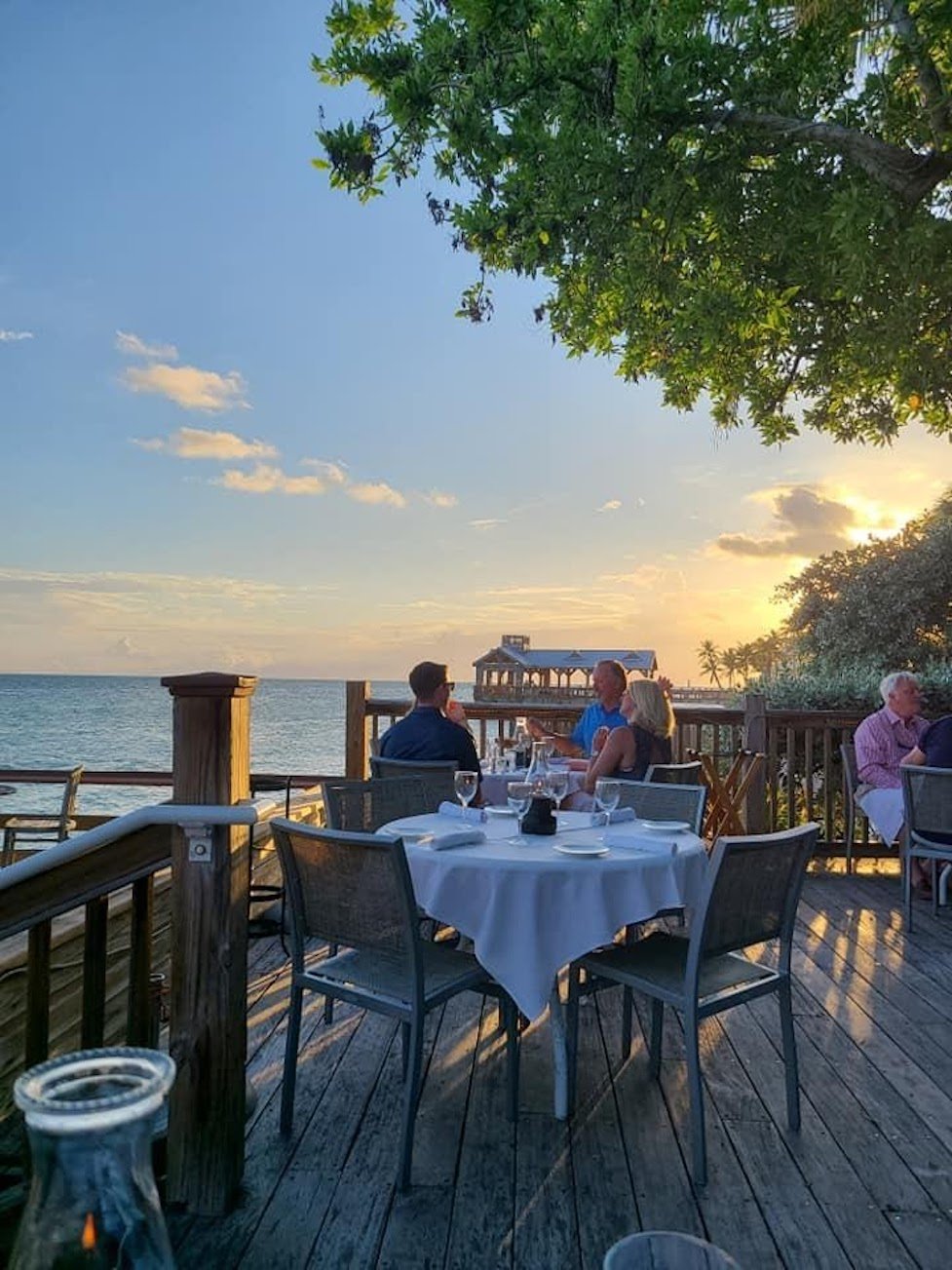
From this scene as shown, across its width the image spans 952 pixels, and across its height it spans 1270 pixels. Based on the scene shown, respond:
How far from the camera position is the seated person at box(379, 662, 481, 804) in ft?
14.9

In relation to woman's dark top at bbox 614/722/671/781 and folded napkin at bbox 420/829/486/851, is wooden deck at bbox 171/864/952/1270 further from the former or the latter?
woman's dark top at bbox 614/722/671/781

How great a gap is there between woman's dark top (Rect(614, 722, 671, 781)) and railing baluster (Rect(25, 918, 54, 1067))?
3.30 m

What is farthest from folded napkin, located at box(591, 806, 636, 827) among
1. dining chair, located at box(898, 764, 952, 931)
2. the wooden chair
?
the wooden chair

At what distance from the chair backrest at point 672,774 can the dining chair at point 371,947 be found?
193cm

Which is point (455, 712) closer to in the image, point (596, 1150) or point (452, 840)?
point (452, 840)

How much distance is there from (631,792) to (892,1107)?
157 centimetres

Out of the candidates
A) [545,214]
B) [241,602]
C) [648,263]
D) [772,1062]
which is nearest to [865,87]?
[648,263]

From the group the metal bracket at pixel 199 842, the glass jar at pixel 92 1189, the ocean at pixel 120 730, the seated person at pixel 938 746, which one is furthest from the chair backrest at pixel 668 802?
the ocean at pixel 120 730

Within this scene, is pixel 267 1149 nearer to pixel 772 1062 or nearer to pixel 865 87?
pixel 772 1062

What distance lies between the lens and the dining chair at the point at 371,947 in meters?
2.40

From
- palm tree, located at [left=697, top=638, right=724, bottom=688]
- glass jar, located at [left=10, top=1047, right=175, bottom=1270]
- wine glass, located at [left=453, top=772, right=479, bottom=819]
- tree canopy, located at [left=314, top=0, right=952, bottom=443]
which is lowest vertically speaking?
wine glass, located at [left=453, top=772, right=479, bottom=819]

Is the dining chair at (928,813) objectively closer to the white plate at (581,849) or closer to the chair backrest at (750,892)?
the chair backrest at (750,892)

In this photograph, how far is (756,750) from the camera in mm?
6793

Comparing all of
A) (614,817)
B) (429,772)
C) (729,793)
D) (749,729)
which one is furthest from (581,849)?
(749,729)
